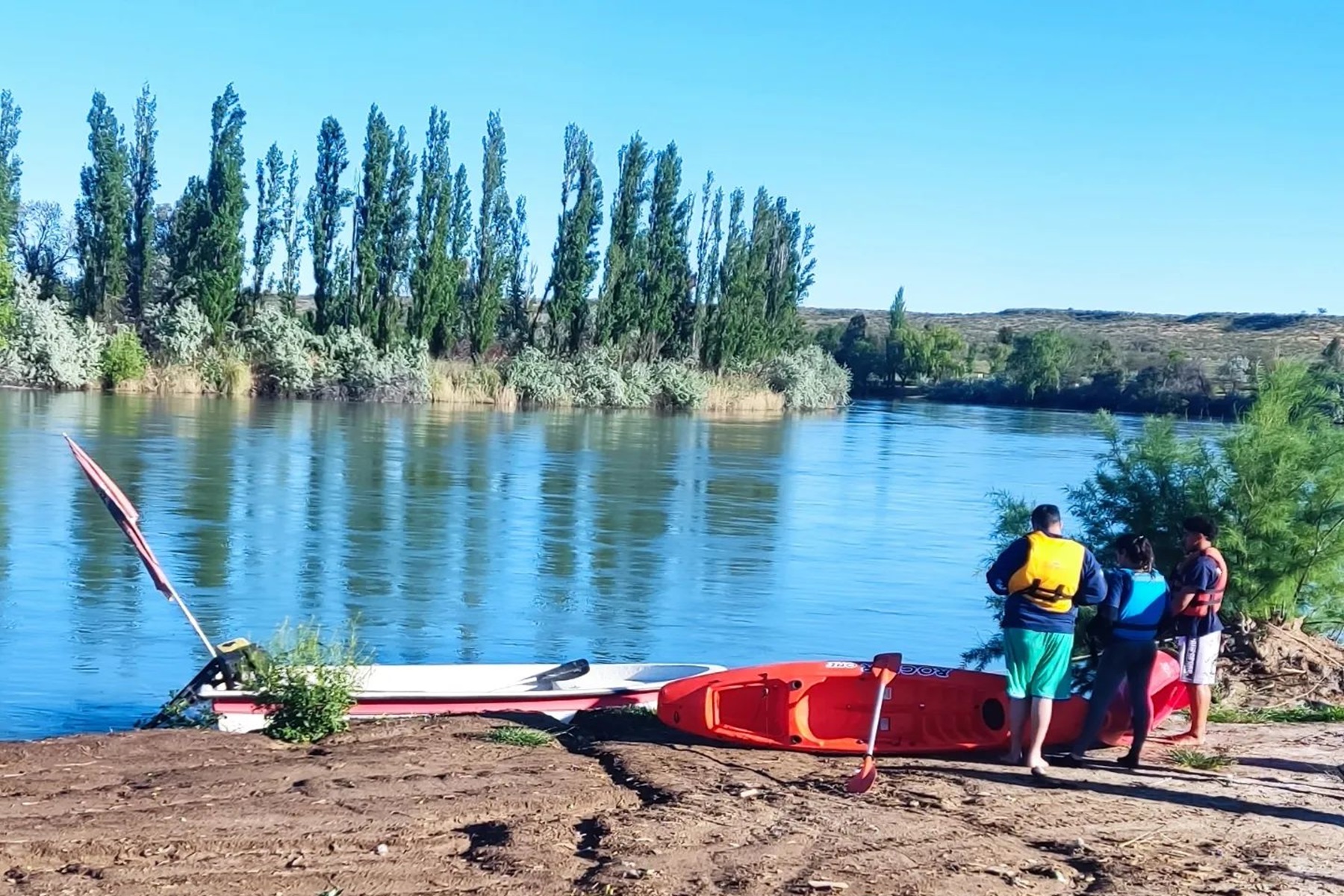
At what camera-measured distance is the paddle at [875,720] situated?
7.69 m

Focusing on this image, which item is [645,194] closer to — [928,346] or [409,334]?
[409,334]

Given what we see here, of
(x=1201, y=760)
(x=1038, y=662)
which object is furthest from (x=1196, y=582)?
(x=1038, y=662)

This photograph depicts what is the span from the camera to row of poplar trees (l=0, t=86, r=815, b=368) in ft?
184

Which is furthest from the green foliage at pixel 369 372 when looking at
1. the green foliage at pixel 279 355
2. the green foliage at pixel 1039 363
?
the green foliage at pixel 1039 363

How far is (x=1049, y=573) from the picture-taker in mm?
8234

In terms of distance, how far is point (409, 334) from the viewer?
59.0 metres

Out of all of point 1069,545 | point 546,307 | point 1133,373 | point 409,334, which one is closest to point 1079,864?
point 1069,545

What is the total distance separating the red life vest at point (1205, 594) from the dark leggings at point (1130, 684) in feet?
1.21

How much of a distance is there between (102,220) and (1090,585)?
56229 mm

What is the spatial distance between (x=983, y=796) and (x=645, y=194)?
60596 millimetres

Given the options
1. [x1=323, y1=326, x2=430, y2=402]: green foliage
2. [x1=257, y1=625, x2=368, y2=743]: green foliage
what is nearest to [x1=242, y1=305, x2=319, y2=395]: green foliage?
[x1=323, y1=326, x2=430, y2=402]: green foliage

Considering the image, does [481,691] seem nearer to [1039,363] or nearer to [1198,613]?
[1198,613]

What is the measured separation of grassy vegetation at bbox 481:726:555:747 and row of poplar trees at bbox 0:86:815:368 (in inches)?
1923

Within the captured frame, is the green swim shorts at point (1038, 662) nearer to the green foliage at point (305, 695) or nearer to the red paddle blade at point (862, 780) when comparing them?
the red paddle blade at point (862, 780)
